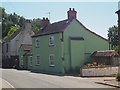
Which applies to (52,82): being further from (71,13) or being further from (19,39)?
(19,39)

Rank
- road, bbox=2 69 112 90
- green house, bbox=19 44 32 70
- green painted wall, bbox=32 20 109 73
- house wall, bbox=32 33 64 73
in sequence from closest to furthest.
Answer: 1. road, bbox=2 69 112 90
2. green painted wall, bbox=32 20 109 73
3. house wall, bbox=32 33 64 73
4. green house, bbox=19 44 32 70

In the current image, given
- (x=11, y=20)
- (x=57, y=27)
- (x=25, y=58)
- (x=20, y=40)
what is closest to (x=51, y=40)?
(x=57, y=27)

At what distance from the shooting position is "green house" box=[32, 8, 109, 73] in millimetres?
41938

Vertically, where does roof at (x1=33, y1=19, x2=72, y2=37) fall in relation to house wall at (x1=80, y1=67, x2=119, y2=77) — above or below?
above

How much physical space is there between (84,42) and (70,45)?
2186 millimetres

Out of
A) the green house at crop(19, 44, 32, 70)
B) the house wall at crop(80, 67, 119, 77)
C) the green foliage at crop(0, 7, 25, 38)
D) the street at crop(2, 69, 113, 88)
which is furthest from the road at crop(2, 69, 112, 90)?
the green foliage at crop(0, 7, 25, 38)

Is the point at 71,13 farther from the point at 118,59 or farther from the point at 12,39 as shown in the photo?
the point at 12,39

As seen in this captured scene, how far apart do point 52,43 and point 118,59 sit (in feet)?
36.2

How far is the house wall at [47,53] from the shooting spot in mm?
42312

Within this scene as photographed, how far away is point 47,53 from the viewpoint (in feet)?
152

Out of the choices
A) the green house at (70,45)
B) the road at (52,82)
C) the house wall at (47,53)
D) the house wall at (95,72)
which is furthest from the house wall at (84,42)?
the road at (52,82)

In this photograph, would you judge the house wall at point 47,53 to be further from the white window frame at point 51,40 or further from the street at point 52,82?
the street at point 52,82

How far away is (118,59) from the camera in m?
37.4

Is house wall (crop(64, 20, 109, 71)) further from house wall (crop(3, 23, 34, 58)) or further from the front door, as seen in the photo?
house wall (crop(3, 23, 34, 58))
